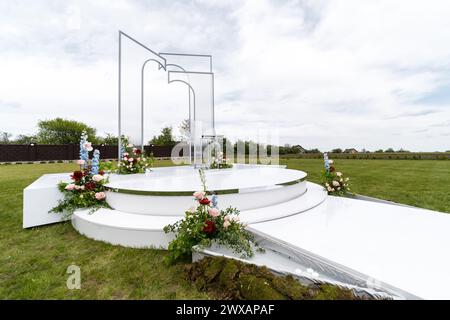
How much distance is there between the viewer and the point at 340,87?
757 cm

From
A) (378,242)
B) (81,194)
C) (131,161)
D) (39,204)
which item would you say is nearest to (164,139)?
(131,161)

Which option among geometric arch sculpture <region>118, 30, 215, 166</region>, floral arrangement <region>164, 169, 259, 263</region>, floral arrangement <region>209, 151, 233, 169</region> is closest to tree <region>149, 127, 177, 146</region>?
geometric arch sculpture <region>118, 30, 215, 166</region>

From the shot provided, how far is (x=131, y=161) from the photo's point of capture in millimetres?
4613

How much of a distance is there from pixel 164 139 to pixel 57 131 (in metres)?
19.9

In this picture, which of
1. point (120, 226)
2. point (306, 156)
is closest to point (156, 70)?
point (120, 226)

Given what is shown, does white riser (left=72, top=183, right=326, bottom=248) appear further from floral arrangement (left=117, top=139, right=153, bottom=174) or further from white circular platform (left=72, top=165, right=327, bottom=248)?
floral arrangement (left=117, top=139, right=153, bottom=174)

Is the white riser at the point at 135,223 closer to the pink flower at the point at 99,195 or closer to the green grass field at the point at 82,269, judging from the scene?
the green grass field at the point at 82,269

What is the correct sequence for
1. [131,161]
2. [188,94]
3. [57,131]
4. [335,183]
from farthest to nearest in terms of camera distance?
[57,131]
[188,94]
[131,161]
[335,183]

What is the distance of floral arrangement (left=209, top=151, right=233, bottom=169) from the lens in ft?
20.5

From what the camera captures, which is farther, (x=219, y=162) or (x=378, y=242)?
(x=219, y=162)

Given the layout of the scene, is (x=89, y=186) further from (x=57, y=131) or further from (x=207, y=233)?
(x=57, y=131)

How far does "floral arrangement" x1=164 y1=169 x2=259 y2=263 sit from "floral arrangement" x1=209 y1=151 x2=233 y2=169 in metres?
4.18
